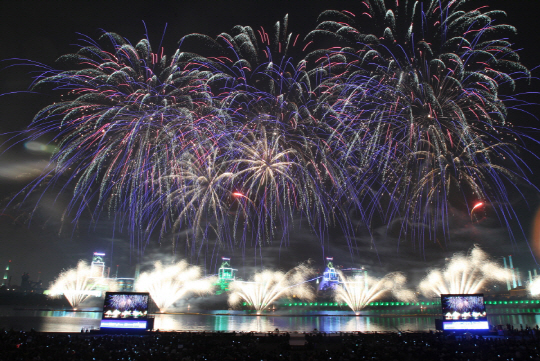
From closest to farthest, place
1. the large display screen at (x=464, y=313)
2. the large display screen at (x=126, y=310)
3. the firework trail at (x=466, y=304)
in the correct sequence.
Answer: the large display screen at (x=126, y=310) → the large display screen at (x=464, y=313) → the firework trail at (x=466, y=304)

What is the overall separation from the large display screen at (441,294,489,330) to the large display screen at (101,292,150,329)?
28.6 metres

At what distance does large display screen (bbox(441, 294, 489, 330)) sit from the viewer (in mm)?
35469

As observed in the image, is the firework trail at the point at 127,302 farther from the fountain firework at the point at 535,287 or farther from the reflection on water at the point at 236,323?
the fountain firework at the point at 535,287

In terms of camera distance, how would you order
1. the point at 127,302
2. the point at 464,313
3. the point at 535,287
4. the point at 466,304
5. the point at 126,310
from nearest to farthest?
the point at 126,310
the point at 127,302
the point at 464,313
the point at 466,304
the point at 535,287

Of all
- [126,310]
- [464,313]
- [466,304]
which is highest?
[466,304]

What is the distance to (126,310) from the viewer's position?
34.4 m

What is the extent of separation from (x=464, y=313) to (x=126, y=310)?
105ft

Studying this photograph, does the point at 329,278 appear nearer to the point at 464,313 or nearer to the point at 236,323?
the point at 236,323

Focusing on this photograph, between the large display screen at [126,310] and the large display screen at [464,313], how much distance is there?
28.6 m

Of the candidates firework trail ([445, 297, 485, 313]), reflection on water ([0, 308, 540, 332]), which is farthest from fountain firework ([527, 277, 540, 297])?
firework trail ([445, 297, 485, 313])

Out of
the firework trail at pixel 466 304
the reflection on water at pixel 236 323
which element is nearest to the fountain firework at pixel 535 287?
the reflection on water at pixel 236 323

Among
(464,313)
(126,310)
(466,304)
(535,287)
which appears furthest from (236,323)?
(535,287)

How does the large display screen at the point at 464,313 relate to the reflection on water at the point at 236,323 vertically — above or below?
above

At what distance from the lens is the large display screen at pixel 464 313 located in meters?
35.5
